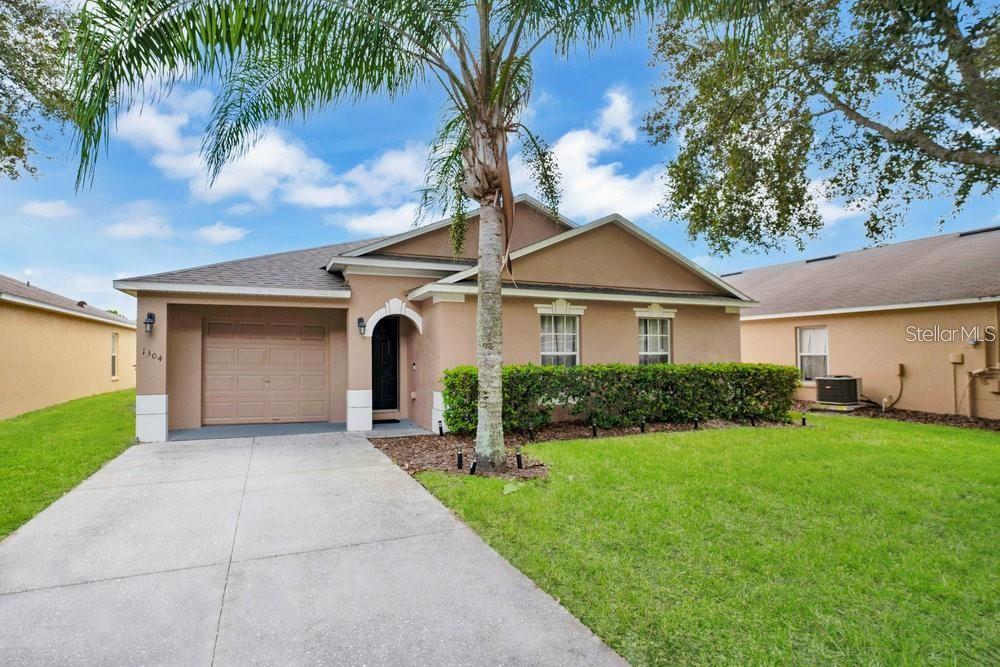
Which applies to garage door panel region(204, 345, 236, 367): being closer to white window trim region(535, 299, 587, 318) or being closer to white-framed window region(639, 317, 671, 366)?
white window trim region(535, 299, 587, 318)

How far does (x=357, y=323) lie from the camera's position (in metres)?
10.9

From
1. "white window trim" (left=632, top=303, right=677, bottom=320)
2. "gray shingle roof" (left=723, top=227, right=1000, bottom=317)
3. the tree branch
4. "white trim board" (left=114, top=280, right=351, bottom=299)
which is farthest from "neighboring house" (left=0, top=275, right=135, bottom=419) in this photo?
"gray shingle roof" (left=723, top=227, right=1000, bottom=317)

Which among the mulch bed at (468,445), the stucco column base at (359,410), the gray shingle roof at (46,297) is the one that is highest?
the gray shingle roof at (46,297)

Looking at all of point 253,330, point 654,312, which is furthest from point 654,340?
point 253,330

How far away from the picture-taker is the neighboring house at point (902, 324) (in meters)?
12.1

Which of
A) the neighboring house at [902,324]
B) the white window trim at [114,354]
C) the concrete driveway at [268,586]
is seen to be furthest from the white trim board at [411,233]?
the white window trim at [114,354]

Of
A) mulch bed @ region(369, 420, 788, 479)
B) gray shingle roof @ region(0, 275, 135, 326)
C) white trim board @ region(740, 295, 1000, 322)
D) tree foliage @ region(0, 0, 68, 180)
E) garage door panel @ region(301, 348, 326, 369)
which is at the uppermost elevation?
tree foliage @ region(0, 0, 68, 180)

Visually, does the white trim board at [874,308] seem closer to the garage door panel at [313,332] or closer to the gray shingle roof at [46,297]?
the garage door panel at [313,332]

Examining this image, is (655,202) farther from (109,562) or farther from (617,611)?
(109,562)

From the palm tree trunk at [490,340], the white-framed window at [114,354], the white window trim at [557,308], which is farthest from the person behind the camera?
the white-framed window at [114,354]

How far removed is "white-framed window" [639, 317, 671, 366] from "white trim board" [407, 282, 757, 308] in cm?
55

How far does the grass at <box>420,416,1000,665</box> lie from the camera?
10.1 feet

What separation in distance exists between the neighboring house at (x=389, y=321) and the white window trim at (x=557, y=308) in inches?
1.1

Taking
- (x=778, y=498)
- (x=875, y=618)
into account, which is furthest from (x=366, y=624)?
(x=778, y=498)
